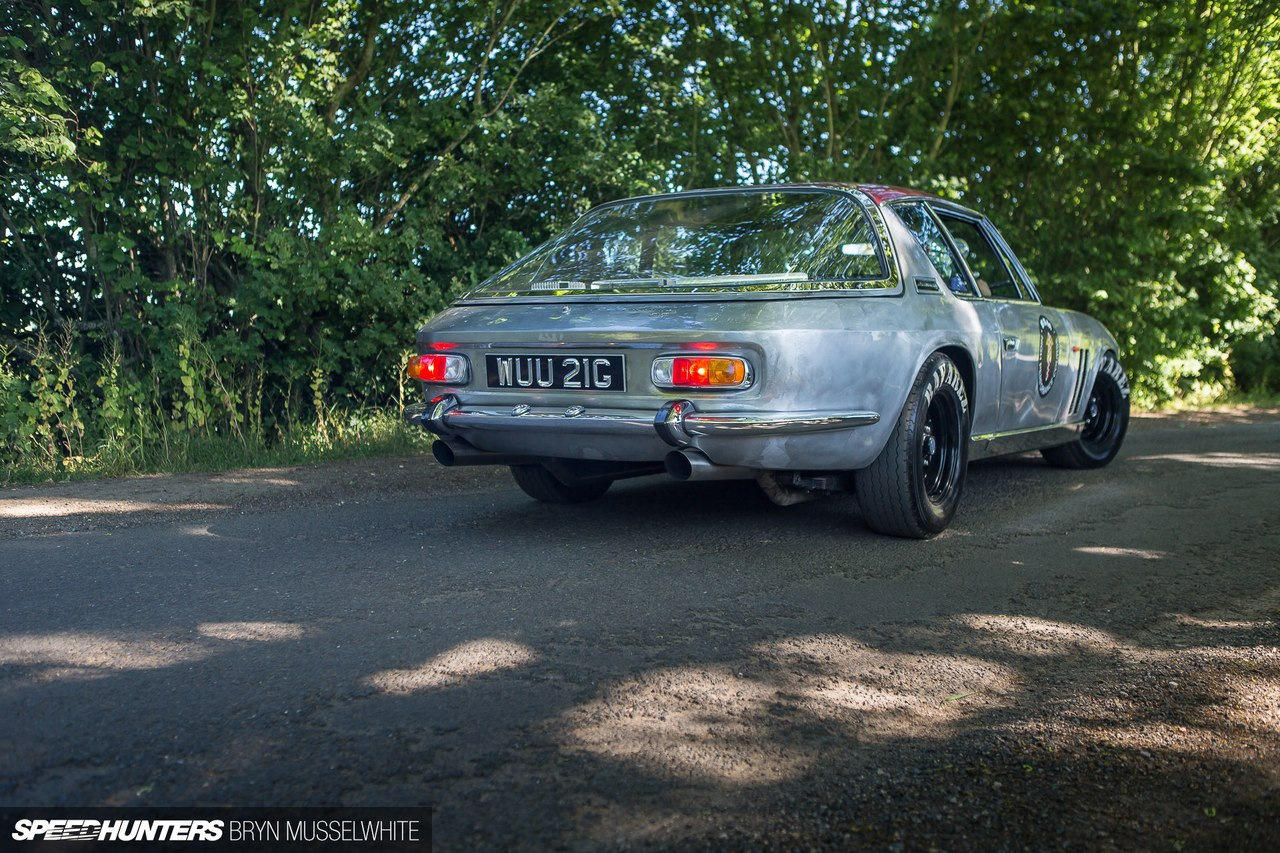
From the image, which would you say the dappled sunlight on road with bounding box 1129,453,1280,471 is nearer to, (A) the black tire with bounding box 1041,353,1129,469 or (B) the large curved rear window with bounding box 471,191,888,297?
(A) the black tire with bounding box 1041,353,1129,469

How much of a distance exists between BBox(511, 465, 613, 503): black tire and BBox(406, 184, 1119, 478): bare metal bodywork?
0.70 m

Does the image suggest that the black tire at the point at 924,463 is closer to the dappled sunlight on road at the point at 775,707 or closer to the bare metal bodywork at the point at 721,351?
the bare metal bodywork at the point at 721,351

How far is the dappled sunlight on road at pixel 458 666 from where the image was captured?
128 inches

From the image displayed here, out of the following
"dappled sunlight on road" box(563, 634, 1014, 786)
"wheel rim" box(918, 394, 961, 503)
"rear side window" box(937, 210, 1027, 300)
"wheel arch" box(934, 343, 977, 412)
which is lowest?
"dappled sunlight on road" box(563, 634, 1014, 786)

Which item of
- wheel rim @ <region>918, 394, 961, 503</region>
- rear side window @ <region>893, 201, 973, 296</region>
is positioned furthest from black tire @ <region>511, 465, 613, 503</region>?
rear side window @ <region>893, 201, 973, 296</region>

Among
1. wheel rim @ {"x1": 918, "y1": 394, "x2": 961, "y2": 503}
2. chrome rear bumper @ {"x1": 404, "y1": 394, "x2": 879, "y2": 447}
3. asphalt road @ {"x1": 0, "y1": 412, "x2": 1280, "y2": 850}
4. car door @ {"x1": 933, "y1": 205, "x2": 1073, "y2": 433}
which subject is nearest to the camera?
asphalt road @ {"x1": 0, "y1": 412, "x2": 1280, "y2": 850}

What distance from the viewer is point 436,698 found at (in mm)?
3133

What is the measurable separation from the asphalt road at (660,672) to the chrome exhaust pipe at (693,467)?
372mm

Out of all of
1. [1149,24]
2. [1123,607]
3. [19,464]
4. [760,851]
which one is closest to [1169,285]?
[1149,24]

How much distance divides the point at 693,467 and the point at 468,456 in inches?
44.3

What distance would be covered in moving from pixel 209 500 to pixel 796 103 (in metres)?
8.29

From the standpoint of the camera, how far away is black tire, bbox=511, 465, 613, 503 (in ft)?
20.1

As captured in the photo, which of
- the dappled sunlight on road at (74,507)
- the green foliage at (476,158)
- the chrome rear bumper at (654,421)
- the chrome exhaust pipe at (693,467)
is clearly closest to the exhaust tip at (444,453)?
the chrome rear bumper at (654,421)

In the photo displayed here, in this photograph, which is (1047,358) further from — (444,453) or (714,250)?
(444,453)
